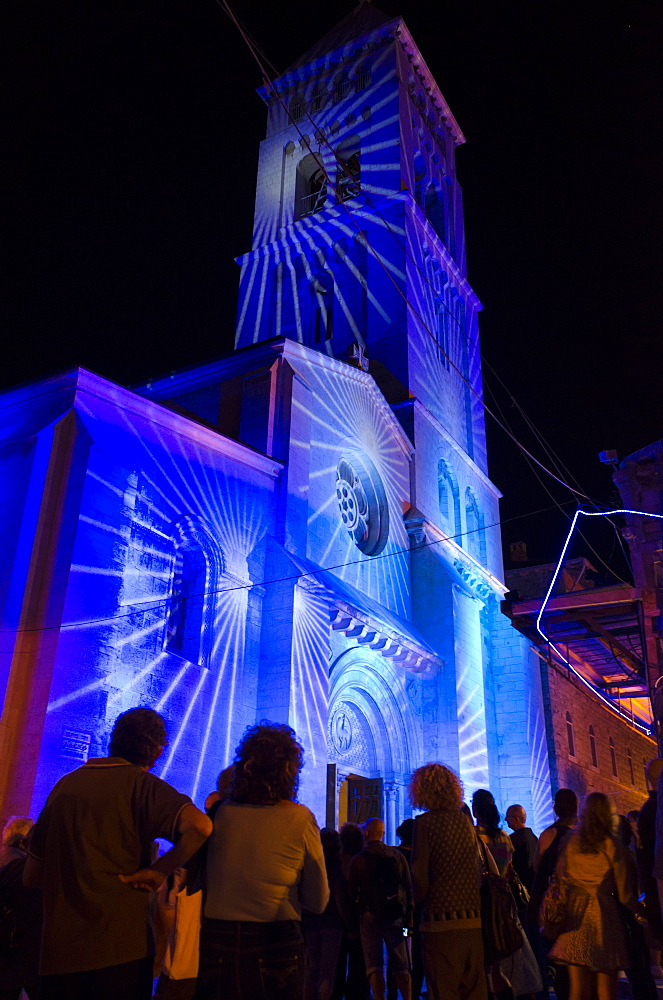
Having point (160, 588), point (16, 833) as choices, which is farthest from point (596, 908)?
point (160, 588)

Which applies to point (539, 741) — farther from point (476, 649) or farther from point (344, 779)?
point (344, 779)

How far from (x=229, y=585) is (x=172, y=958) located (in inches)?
344

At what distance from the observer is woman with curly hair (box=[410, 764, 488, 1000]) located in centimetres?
432

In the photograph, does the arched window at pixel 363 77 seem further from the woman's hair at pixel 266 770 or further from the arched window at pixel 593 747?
the woman's hair at pixel 266 770

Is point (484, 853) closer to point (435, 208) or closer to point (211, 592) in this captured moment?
point (211, 592)

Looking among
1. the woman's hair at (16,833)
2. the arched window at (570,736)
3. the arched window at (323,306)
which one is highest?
the arched window at (323,306)

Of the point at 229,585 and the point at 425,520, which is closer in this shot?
the point at 229,585

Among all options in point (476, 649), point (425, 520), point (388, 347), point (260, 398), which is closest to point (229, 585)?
point (260, 398)

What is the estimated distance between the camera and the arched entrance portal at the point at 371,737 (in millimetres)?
16047

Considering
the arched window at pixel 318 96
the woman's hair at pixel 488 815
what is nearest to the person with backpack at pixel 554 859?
the woman's hair at pixel 488 815

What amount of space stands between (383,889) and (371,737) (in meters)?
11.3

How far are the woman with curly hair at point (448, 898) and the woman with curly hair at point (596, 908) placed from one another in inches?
24.2

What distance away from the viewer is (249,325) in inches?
1088

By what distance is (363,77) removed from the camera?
3027cm
